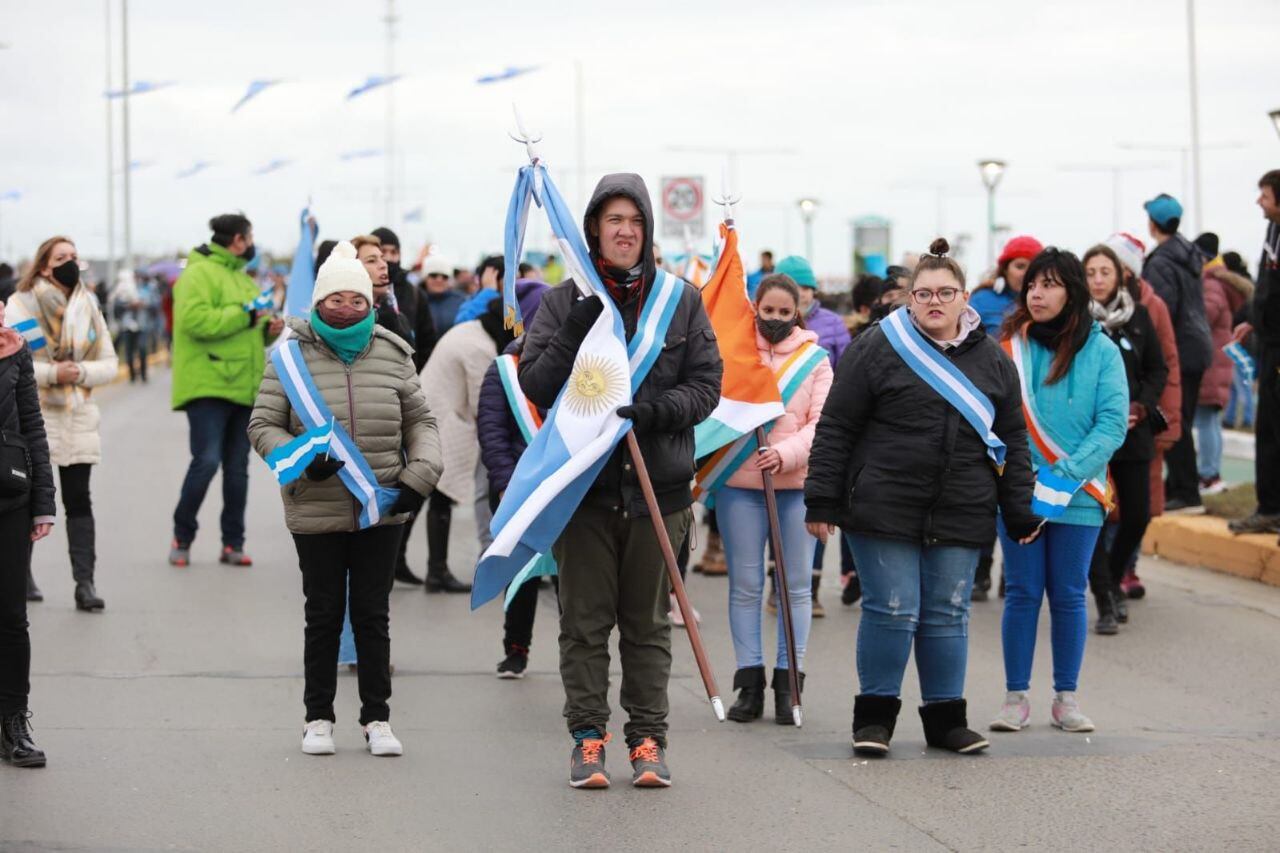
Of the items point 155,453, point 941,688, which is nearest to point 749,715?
point 941,688

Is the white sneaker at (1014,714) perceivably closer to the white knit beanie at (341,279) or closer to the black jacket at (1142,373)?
the black jacket at (1142,373)

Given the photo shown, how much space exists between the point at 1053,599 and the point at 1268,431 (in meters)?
4.58

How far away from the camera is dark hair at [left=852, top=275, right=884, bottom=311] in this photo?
11.4 meters

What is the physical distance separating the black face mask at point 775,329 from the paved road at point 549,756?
163 cm

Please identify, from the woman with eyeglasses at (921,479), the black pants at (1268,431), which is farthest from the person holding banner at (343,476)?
the black pants at (1268,431)

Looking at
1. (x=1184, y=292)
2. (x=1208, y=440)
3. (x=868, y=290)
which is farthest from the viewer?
(x=1208, y=440)

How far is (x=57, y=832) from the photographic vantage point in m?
6.04

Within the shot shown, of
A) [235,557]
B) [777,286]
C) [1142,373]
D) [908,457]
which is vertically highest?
[777,286]

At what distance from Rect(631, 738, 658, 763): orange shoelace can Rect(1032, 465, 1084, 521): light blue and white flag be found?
6.61ft

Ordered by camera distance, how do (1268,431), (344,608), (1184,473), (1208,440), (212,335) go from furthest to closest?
(1208,440)
(1184,473)
(1268,431)
(212,335)
(344,608)

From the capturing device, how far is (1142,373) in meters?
10.2

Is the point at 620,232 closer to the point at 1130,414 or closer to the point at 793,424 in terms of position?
the point at 793,424

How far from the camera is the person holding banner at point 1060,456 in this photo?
25.8ft

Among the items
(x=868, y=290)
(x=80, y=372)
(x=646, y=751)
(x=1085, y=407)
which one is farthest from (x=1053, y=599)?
(x=80, y=372)
